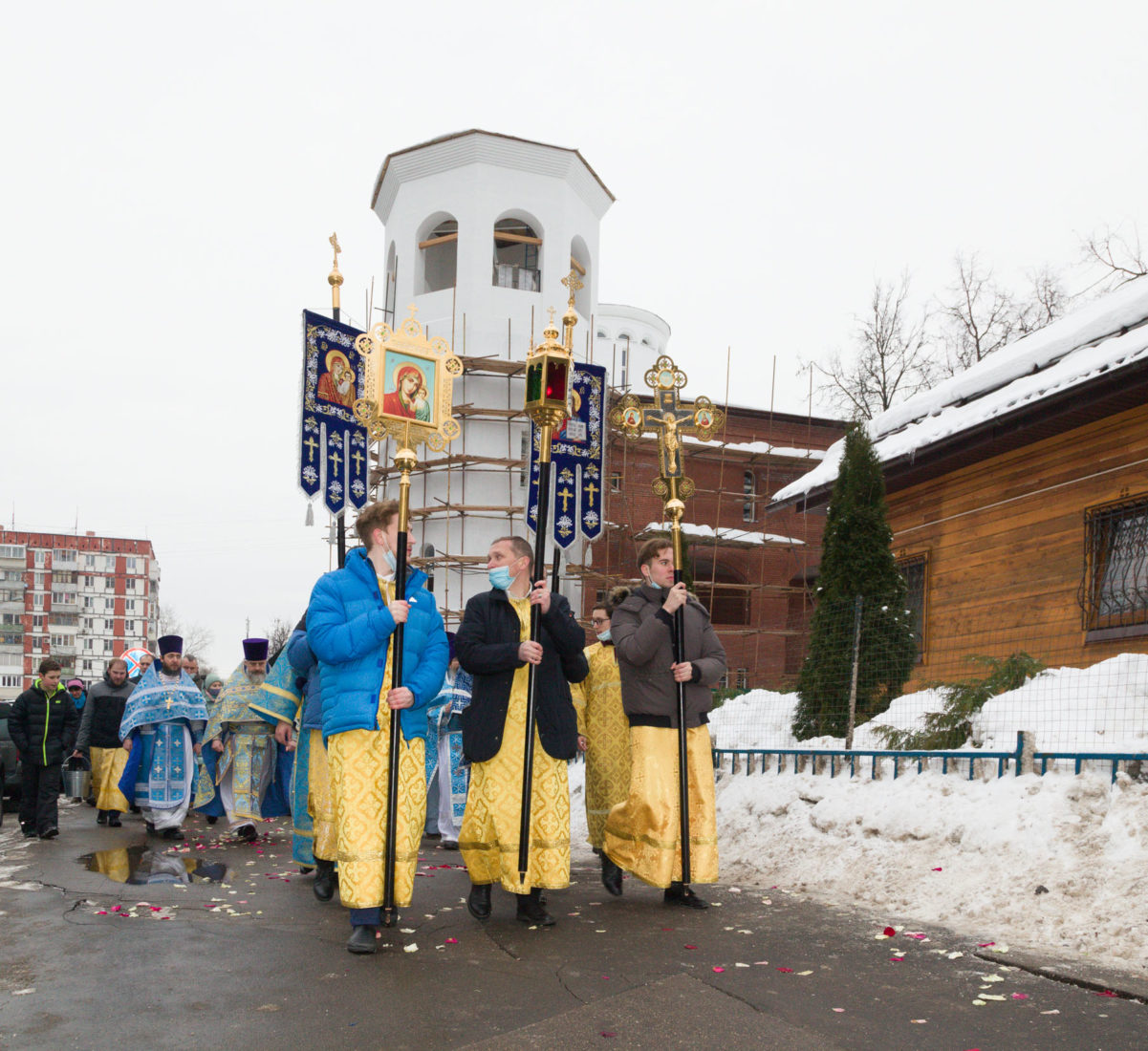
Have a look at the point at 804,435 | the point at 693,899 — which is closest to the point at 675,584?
the point at 693,899

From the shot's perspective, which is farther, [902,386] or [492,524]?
[902,386]

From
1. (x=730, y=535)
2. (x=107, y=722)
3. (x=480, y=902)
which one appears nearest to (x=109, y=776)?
(x=107, y=722)

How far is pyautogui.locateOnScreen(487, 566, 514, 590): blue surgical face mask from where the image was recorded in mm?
6207

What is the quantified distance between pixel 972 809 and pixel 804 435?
31935 mm

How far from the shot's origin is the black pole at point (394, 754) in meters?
5.44

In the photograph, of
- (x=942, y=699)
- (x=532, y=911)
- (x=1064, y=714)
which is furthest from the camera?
(x=942, y=699)

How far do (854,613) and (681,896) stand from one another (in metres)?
4.93

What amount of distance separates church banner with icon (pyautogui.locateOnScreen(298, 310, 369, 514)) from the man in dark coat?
Result: 9444mm

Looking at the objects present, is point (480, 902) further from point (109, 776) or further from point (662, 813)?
point (109, 776)

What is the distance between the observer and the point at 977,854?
6.57 metres

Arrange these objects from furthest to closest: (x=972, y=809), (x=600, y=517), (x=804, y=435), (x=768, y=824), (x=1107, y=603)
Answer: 1. (x=804, y=435)
2. (x=600, y=517)
3. (x=1107, y=603)
4. (x=768, y=824)
5. (x=972, y=809)

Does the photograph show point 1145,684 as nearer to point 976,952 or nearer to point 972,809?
point 972,809

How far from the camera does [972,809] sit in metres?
7.00

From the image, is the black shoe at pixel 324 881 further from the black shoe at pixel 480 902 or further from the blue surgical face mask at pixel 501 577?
the blue surgical face mask at pixel 501 577
